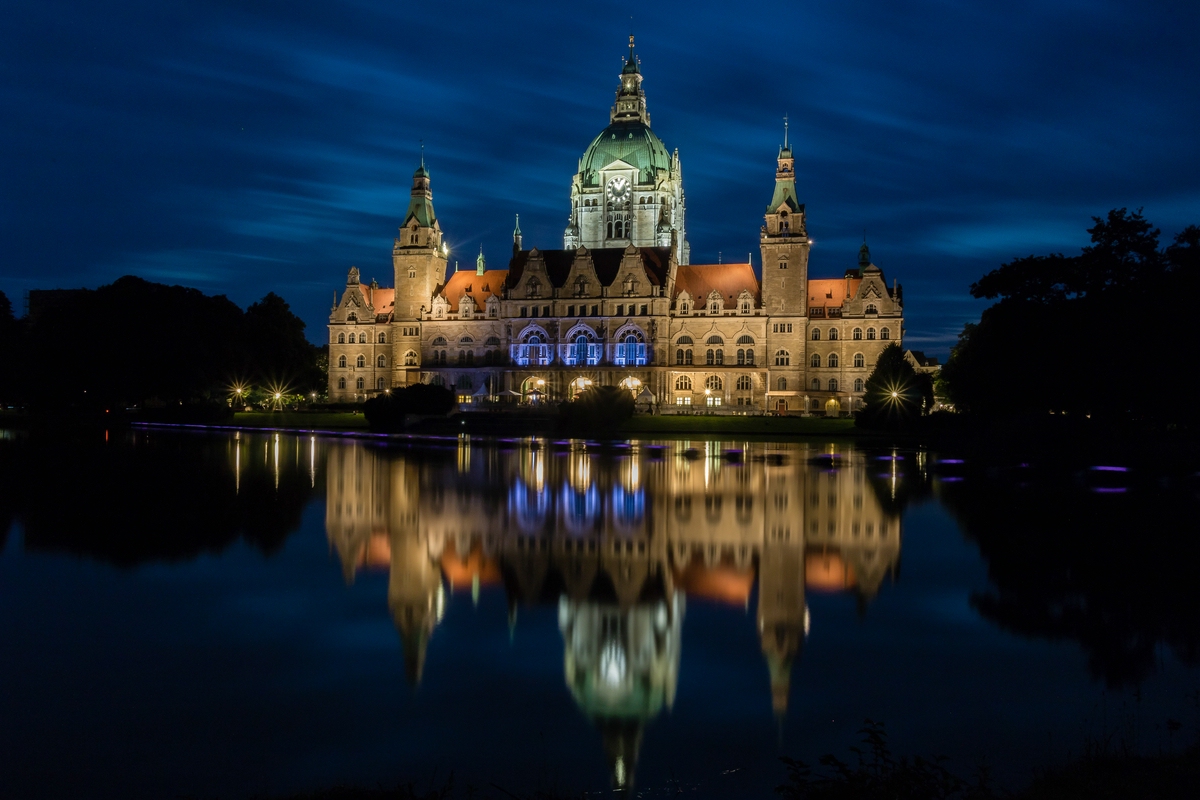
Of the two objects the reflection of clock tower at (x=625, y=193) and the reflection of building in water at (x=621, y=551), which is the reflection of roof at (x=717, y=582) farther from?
the reflection of clock tower at (x=625, y=193)

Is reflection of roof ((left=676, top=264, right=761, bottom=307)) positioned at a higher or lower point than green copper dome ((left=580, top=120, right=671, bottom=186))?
lower

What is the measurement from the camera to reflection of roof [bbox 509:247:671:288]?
102 metres

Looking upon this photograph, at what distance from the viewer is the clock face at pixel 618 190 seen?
126m

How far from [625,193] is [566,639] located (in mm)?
117357

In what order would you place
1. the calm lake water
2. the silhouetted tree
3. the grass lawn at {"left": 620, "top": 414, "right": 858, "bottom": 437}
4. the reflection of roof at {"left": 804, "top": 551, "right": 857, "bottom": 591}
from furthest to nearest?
the grass lawn at {"left": 620, "top": 414, "right": 858, "bottom": 437}, the silhouetted tree, the reflection of roof at {"left": 804, "top": 551, "right": 857, "bottom": 591}, the calm lake water

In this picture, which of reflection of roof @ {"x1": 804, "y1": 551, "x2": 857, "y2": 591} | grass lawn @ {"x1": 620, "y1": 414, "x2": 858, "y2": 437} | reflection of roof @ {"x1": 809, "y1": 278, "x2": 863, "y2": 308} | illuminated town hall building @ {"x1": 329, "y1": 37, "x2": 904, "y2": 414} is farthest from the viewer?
reflection of roof @ {"x1": 809, "y1": 278, "x2": 863, "y2": 308}

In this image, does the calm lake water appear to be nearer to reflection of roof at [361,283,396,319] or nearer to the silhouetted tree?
the silhouetted tree

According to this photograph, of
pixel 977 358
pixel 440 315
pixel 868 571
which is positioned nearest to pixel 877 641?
pixel 868 571

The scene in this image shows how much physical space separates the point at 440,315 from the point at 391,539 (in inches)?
3535

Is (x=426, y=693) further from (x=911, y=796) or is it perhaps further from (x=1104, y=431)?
(x=1104, y=431)

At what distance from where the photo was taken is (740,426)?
73.6 metres

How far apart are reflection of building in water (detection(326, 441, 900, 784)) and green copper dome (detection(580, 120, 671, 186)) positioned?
9635 centimetres

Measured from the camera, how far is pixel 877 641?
41.1ft

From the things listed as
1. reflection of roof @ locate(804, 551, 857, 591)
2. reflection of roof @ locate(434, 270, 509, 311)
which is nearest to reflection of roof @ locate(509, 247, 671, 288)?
reflection of roof @ locate(434, 270, 509, 311)
